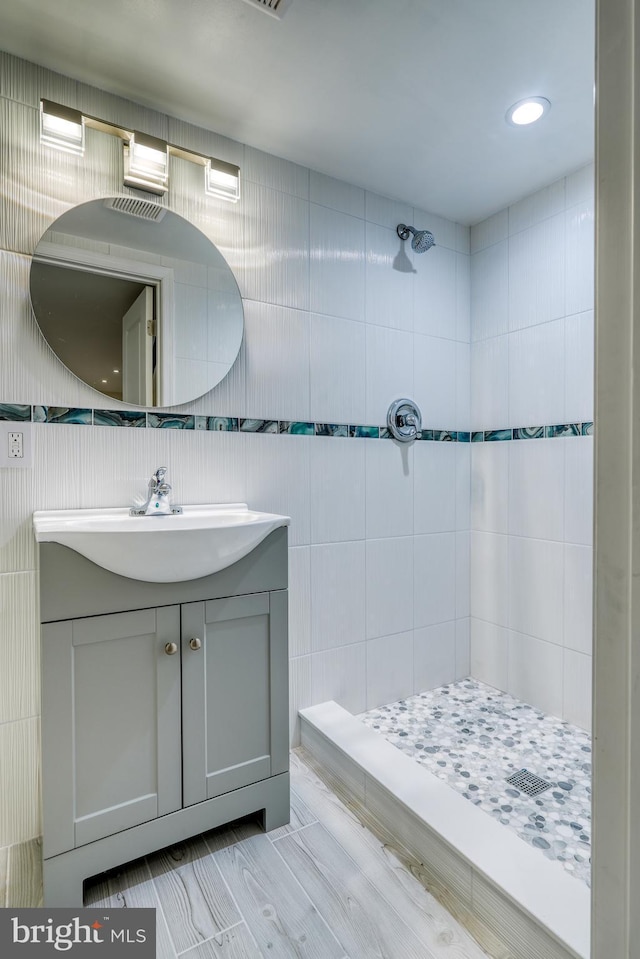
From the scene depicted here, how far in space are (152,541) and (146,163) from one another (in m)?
1.22

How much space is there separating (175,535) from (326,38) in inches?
56.0

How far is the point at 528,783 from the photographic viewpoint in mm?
1673

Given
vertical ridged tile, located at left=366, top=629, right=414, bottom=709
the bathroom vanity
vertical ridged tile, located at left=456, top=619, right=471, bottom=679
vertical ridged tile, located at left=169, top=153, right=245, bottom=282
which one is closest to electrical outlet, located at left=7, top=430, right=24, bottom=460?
the bathroom vanity

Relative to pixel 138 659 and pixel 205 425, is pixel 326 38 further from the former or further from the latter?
pixel 138 659

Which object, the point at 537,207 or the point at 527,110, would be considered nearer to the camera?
the point at 527,110

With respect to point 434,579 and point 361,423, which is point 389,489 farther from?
point 434,579

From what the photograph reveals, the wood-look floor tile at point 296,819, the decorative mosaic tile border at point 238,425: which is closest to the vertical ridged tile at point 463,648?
the decorative mosaic tile border at point 238,425

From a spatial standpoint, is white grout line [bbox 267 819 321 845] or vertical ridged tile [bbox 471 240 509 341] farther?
vertical ridged tile [bbox 471 240 509 341]

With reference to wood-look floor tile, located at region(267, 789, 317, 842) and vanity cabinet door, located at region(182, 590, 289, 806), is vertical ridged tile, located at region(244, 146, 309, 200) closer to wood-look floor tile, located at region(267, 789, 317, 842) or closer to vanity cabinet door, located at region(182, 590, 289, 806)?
vanity cabinet door, located at region(182, 590, 289, 806)

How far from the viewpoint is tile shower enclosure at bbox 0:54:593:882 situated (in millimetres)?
1505

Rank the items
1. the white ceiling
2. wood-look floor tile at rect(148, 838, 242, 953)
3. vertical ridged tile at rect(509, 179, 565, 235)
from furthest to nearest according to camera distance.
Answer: vertical ridged tile at rect(509, 179, 565, 235)
the white ceiling
wood-look floor tile at rect(148, 838, 242, 953)

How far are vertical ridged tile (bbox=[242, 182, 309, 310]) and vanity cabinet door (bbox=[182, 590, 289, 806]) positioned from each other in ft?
3.71
